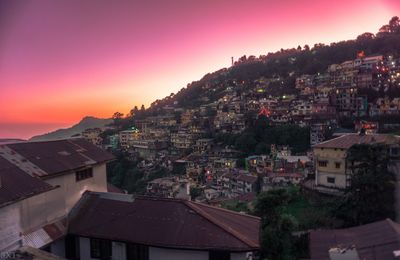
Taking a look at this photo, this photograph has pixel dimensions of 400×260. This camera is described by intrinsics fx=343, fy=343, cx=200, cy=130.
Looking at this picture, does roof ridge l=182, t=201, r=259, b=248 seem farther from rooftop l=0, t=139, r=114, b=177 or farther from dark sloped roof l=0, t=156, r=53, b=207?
rooftop l=0, t=139, r=114, b=177

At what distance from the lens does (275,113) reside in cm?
7425

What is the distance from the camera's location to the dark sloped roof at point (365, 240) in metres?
11.7

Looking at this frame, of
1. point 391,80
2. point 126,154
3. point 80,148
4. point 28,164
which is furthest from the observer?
point 126,154

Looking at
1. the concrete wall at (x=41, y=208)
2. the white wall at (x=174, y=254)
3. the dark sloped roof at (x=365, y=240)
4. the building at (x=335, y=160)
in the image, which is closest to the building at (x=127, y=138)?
the building at (x=335, y=160)

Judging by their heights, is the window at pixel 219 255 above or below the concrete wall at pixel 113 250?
above

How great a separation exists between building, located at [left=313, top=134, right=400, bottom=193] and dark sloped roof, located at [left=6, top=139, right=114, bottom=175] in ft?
66.9

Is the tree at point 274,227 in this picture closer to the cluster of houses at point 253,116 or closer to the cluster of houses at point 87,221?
the cluster of houses at point 87,221

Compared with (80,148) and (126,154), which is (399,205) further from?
(126,154)

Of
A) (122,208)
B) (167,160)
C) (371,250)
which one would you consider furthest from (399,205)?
(167,160)

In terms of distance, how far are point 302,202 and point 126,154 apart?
215 feet

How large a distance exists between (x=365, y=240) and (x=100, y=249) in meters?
9.83

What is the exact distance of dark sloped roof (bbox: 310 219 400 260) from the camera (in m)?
11.7

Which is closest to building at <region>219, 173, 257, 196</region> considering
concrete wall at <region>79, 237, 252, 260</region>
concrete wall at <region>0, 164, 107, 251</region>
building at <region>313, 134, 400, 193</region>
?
building at <region>313, 134, 400, 193</region>

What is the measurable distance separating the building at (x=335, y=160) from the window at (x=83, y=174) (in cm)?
2089
